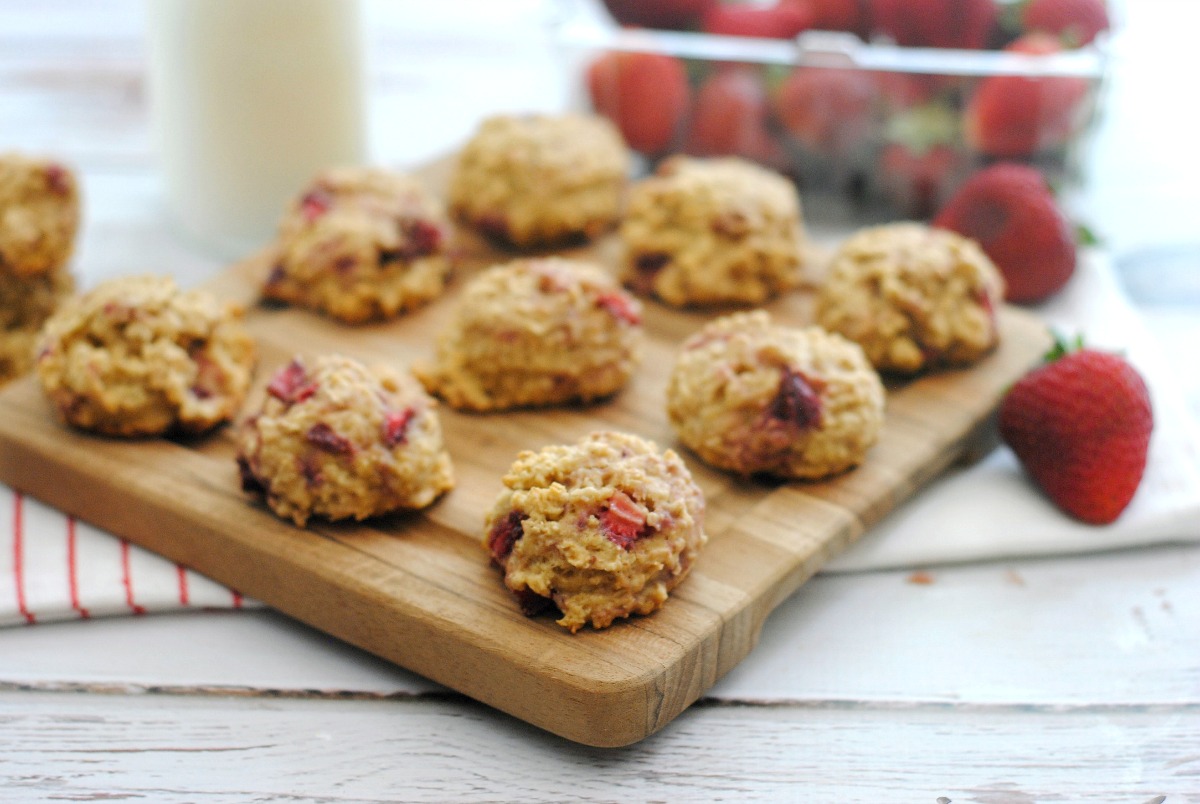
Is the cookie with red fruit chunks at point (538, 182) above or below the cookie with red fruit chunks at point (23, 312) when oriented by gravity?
above

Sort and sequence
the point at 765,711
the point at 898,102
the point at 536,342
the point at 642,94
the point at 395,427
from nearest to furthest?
the point at 765,711 < the point at 395,427 < the point at 536,342 < the point at 898,102 < the point at 642,94

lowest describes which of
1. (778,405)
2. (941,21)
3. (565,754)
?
(565,754)

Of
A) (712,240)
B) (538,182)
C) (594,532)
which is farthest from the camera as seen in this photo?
(538,182)

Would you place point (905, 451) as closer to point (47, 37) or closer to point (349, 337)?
point (349, 337)

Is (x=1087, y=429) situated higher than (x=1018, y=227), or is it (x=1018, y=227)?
(x=1018, y=227)

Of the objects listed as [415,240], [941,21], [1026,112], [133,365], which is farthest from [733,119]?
[133,365]

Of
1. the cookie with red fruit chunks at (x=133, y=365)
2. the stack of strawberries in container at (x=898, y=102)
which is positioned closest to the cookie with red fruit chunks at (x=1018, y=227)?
the stack of strawberries in container at (x=898, y=102)

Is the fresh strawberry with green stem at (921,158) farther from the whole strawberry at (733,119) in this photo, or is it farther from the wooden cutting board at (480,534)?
the wooden cutting board at (480,534)

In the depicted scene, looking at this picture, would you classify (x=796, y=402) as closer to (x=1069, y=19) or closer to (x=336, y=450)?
(x=336, y=450)
